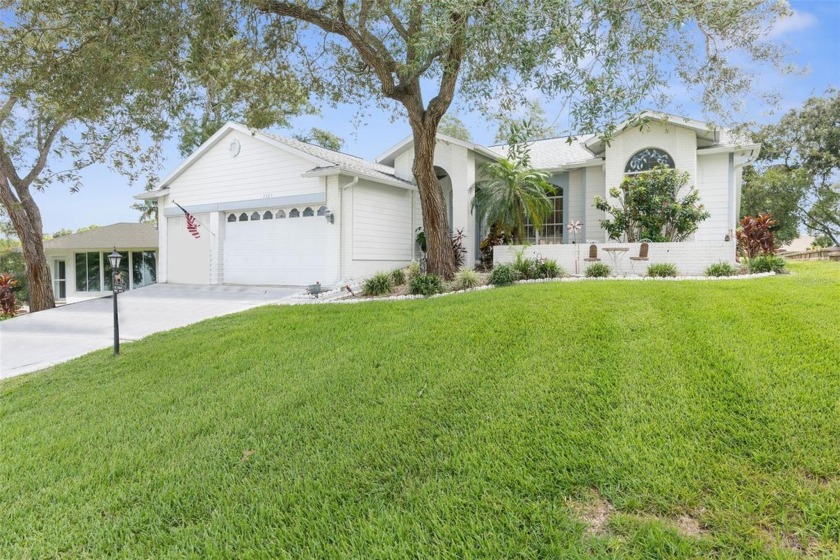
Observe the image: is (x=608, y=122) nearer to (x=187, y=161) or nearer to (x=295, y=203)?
(x=295, y=203)

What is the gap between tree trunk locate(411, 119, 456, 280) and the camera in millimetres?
10336

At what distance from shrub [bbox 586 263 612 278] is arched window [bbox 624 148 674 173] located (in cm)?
448

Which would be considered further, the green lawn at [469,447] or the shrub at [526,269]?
the shrub at [526,269]

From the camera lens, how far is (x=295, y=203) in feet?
44.9

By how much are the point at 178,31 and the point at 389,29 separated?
4.52 m

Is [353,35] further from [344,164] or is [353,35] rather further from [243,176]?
[243,176]

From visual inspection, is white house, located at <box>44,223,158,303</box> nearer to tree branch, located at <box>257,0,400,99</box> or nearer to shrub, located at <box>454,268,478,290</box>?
tree branch, located at <box>257,0,400,99</box>

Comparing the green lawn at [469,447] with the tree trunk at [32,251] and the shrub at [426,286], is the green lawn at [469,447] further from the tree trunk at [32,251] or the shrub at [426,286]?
the tree trunk at [32,251]

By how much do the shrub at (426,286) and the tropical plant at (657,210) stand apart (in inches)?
233

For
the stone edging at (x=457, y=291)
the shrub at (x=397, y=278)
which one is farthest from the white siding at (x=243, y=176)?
the shrub at (x=397, y=278)

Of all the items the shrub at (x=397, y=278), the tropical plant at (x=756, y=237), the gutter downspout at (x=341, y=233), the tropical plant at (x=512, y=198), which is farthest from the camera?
the tropical plant at (x=756, y=237)

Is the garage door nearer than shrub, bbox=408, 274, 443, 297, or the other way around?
shrub, bbox=408, 274, 443, 297

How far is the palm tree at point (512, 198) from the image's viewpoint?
43.2 feet

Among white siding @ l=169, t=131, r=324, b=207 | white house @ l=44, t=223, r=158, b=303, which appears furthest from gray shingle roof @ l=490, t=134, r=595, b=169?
white house @ l=44, t=223, r=158, b=303
